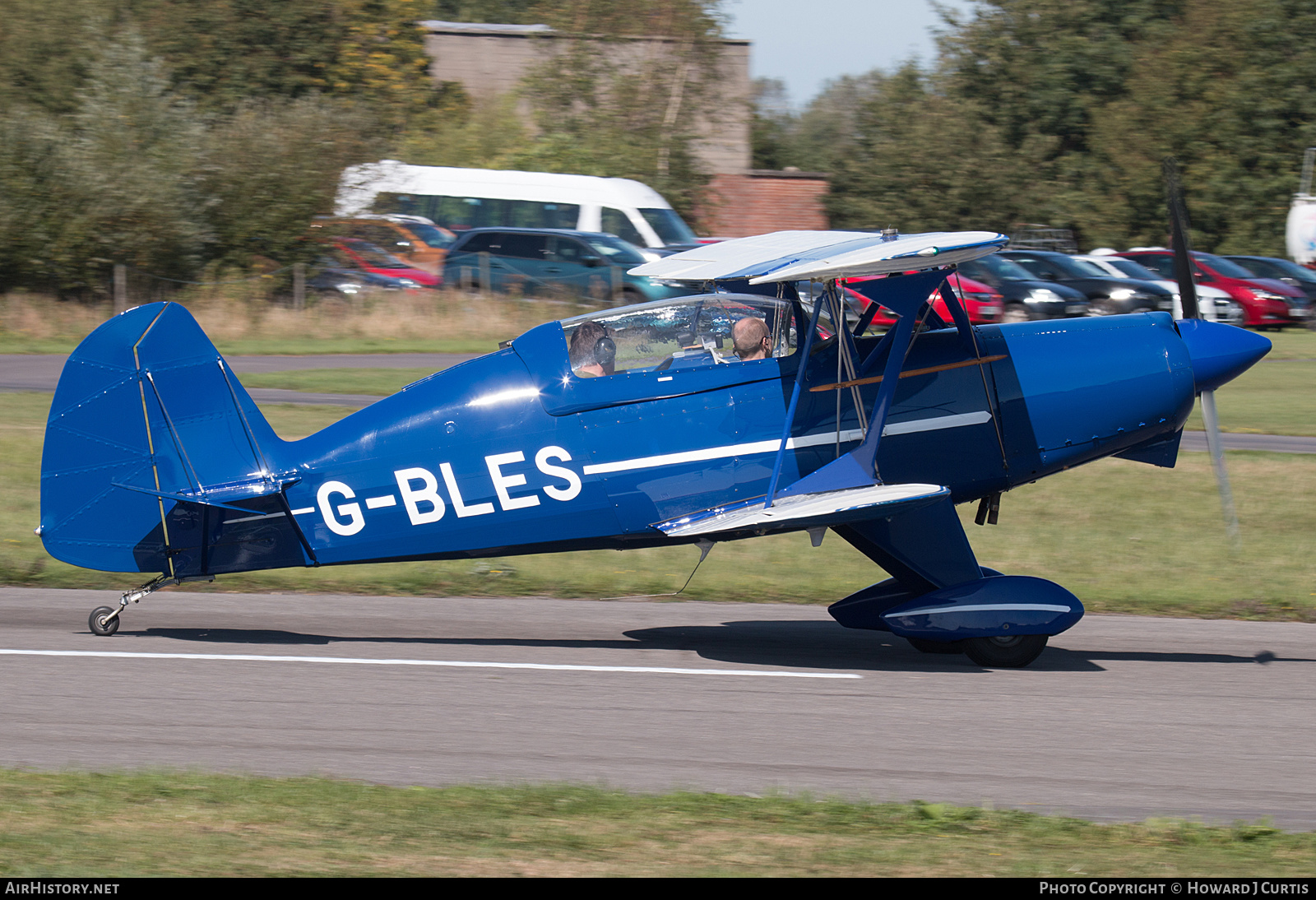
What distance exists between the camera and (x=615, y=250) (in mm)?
26531

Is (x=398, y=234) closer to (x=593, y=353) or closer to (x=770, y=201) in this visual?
(x=770, y=201)

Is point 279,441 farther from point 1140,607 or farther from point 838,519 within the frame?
point 1140,607

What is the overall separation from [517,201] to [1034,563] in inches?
844

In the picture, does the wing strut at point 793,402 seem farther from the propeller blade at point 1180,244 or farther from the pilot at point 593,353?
the propeller blade at point 1180,244

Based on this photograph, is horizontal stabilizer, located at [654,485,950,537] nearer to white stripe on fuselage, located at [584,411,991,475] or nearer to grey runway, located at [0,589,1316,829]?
white stripe on fuselage, located at [584,411,991,475]

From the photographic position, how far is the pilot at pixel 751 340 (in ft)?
26.3

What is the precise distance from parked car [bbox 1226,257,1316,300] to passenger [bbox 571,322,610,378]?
86.5 ft

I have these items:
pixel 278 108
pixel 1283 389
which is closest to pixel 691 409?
pixel 1283 389

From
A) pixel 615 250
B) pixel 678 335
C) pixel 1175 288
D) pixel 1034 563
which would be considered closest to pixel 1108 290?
pixel 1175 288

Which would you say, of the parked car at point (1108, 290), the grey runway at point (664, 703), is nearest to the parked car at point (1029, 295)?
the parked car at point (1108, 290)

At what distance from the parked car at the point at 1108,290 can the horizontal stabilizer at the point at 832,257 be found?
19891 mm

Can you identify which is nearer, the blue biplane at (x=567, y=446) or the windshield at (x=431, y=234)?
the blue biplane at (x=567, y=446)

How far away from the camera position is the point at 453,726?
6.67 meters

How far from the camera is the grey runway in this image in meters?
6.02
